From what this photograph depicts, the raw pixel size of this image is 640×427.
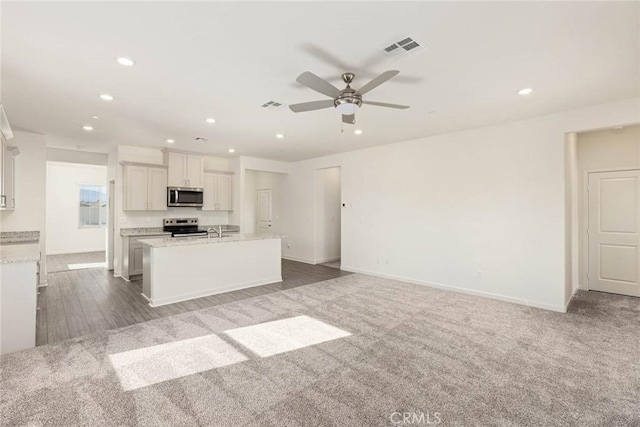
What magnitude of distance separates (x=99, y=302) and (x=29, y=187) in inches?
105

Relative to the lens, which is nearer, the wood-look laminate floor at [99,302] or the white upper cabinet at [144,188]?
the wood-look laminate floor at [99,302]

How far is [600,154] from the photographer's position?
504 centimetres

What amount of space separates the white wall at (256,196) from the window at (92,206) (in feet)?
16.8

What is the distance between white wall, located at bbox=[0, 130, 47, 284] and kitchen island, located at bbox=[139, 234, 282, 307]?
233 cm

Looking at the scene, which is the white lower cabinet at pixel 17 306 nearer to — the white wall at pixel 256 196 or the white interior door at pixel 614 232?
the white wall at pixel 256 196

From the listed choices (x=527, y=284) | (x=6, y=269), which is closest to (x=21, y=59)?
(x=6, y=269)

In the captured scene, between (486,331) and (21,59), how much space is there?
540cm

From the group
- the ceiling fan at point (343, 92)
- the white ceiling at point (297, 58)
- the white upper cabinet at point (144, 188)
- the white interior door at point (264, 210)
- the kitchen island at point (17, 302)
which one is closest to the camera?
the white ceiling at point (297, 58)

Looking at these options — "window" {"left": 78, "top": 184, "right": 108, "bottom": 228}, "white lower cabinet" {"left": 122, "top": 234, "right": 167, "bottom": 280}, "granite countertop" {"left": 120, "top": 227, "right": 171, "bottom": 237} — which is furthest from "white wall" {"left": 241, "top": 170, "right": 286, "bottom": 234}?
"window" {"left": 78, "top": 184, "right": 108, "bottom": 228}

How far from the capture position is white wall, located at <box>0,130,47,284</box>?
5074 mm

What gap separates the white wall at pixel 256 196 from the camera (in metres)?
8.70

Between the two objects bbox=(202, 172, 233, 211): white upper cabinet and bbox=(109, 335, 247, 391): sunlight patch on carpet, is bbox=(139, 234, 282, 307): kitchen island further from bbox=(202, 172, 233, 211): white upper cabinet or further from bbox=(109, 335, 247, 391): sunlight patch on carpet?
bbox=(202, 172, 233, 211): white upper cabinet

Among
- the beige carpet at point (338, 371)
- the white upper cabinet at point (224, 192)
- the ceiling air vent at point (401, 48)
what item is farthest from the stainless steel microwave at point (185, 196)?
the ceiling air vent at point (401, 48)

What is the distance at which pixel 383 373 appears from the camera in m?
2.50
